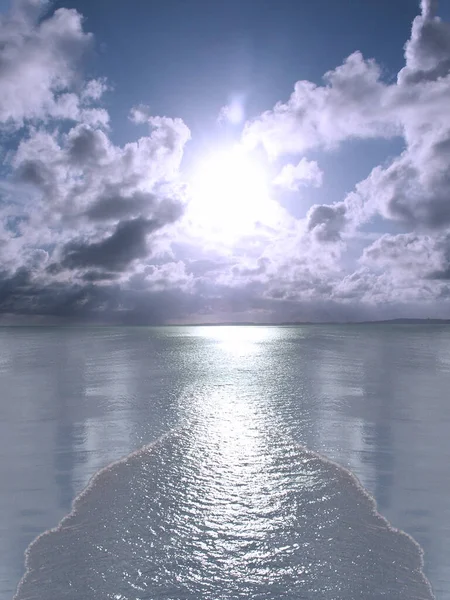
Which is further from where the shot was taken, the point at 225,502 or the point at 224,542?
the point at 225,502

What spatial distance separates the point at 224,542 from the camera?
824 cm

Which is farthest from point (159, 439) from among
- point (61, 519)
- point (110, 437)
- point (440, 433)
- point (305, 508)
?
point (440, 433)

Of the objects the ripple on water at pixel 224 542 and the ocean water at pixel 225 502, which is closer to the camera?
the ripple on water at pixel 224 542

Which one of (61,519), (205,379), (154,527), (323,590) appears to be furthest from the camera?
(205,379)

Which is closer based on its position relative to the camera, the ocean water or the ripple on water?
the ripple on water

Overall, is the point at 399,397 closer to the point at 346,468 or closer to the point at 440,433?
the point at 440,433

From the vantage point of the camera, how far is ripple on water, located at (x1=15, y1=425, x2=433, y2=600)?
6.99 metres

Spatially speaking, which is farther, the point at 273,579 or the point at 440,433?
the point at 440,433

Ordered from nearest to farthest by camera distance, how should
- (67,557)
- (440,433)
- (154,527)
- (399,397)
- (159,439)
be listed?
(67,557) → (154,527) → (159,439) → (440,433) → (399,397)

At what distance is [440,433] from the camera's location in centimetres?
1798

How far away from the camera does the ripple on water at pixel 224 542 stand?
6988mm

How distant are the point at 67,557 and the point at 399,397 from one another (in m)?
24.2

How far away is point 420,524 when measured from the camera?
948cm

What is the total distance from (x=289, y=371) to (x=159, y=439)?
2749cm
